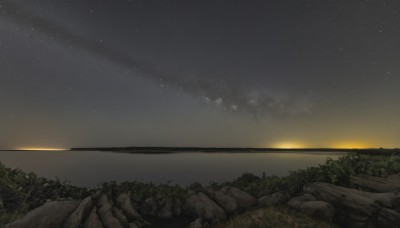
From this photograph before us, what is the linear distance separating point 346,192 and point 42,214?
16708 mm

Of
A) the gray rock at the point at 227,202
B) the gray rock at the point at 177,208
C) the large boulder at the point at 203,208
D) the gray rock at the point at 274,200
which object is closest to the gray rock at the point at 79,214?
the gray rock at the point at 177,208

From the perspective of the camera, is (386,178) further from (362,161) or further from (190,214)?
(190,214)

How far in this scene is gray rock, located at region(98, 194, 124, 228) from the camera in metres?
13.7

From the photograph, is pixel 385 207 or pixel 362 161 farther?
pixel 362 161

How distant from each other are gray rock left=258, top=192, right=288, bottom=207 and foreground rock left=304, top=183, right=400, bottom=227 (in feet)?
8.93

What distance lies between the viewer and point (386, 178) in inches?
634

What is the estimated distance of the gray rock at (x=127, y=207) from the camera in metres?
16.1

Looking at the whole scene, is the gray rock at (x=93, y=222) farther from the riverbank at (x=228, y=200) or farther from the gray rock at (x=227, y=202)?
the gray rock at (x=227, y=202)

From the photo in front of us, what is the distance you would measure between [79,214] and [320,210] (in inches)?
511

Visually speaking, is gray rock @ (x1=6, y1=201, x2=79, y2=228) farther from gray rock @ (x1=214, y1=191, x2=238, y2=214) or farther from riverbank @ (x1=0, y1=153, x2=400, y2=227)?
gray rock @ (x1=214, y1=191, x2=238, y2=214)

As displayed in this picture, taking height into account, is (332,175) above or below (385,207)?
above

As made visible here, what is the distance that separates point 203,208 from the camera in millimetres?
16484

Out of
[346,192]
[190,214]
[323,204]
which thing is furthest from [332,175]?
[190,214]

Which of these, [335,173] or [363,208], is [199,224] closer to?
[363,208]
